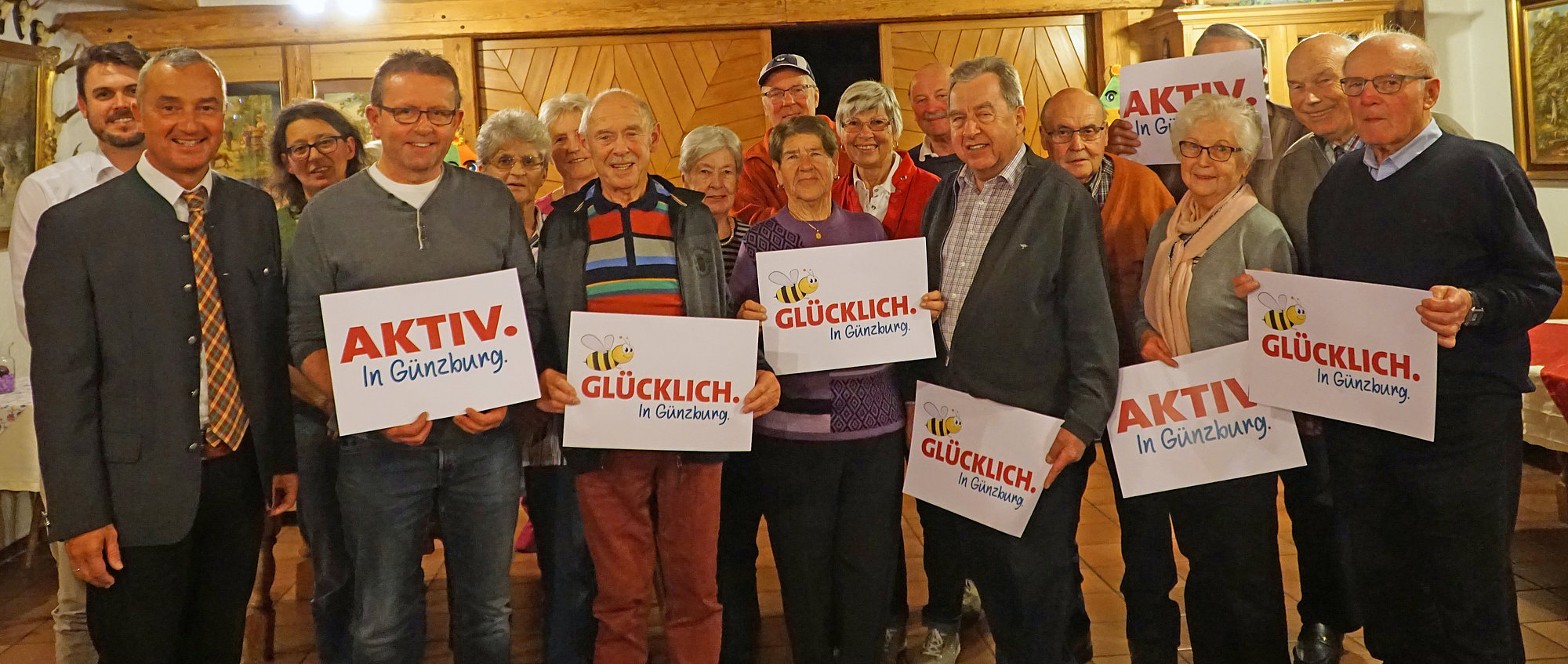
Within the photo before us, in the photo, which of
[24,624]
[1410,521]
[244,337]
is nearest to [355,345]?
[244,337]

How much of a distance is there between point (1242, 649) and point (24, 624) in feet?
13.3

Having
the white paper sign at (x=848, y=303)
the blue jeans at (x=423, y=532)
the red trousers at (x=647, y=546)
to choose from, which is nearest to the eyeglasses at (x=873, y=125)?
the white paper sign at (x=848, y=303)

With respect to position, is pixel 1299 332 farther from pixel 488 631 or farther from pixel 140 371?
pixel 140 371

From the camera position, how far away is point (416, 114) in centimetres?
219

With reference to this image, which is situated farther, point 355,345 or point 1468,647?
point 1468,647

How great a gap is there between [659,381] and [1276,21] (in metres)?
5.93

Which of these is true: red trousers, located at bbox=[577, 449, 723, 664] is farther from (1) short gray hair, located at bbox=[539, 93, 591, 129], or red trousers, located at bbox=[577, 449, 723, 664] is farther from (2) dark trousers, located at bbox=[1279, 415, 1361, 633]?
(2) dark trousers, located at bbox=[1279, 415, 1361, 633]

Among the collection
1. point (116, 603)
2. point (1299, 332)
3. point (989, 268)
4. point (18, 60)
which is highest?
point (18, 60)

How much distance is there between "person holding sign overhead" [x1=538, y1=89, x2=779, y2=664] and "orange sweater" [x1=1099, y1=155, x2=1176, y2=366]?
1025 mm

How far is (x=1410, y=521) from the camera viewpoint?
7.66ft

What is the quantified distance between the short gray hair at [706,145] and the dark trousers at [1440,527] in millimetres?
1756

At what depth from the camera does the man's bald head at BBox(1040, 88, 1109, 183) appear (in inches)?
111

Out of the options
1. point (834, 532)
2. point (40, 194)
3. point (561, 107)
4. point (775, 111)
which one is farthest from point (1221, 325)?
point (40, 194)

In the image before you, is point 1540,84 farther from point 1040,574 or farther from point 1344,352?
point 1040,574
